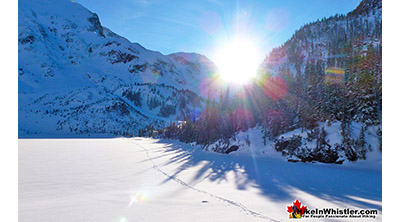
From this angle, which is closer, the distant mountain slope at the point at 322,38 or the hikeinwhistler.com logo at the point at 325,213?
the hikeinwhistler.com logo at the point at 325,213

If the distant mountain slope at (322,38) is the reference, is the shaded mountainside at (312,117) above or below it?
below

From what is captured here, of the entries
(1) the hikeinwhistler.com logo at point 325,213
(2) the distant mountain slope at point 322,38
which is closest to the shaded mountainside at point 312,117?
(1) the hikeinwhistler.com logo at point 325,213

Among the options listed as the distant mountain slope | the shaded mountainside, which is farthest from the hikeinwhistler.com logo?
the distant mountain slope

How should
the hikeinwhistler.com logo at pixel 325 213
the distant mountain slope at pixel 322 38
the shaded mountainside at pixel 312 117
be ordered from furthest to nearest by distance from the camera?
1. the distant mountain slope at pixel 322 38
2. the shaded mountainside at pixel 312 117
3. the hikeinwhistler.com logo at pixel 325 213

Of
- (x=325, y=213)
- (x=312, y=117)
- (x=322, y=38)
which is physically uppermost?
(x=322, y=38)

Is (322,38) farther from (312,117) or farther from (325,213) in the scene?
(325,213)

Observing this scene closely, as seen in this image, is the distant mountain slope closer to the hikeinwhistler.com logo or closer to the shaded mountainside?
the shaded mountainside

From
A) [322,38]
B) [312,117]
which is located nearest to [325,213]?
[312,117]

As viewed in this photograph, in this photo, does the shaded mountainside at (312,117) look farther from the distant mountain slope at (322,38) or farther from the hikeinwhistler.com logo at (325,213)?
the distant mountain slope at (322,38)

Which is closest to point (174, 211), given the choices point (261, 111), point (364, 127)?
point (364, 127)

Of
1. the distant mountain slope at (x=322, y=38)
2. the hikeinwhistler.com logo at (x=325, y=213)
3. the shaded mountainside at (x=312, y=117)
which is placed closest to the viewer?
the hikeinwhistler.com logo at (x=325, y=213)

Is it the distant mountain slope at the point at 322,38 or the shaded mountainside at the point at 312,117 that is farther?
the distant mountain slope at the point at 322,38

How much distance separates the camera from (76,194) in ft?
19.9
